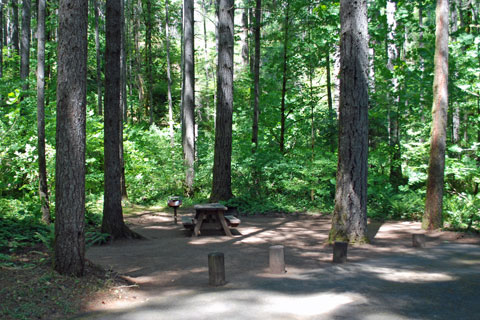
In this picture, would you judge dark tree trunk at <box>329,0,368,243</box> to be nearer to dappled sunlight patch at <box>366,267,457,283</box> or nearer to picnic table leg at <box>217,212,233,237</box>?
dappled sunlight patch at <box>366,267,457,283</box>

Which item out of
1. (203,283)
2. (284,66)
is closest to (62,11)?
(203,283)

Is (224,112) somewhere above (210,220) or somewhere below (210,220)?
above

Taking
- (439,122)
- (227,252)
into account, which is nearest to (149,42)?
(439,122)

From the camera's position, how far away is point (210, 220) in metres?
11.2

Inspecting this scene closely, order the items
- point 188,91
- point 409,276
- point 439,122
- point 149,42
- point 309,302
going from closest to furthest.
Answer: point 309,302 < point 409,276 < point 439,122 < point 188,91 < point 149,42

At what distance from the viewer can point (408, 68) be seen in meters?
14.5

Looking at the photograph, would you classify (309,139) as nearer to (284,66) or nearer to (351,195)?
(284,66)

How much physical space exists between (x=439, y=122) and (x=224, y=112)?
7.25 meters

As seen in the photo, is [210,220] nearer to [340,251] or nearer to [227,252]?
[227,252]

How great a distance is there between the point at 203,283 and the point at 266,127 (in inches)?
567

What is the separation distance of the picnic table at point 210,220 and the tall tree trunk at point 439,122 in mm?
5268

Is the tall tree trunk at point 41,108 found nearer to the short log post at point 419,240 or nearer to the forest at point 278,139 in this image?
the forest at point 278,139

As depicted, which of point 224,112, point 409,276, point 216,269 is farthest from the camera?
point 224,112

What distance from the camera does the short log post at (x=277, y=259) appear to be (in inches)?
270
